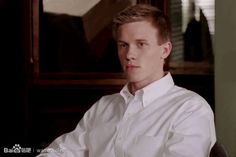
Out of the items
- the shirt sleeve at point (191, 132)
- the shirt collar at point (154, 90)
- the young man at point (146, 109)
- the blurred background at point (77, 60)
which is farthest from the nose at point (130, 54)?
the blurred background at point (77, 60)

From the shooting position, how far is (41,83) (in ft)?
5.75

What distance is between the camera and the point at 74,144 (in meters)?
1.36

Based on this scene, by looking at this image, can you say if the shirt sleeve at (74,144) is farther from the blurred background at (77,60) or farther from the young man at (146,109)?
the blurred background at (77,60)

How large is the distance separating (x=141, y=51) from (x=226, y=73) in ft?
1.98

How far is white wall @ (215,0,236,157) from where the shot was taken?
1655 mm

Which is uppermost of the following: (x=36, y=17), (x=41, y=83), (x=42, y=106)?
(x=36, y=17)

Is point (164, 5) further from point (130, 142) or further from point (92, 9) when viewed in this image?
point (130, 142)

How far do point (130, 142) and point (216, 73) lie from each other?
0.72 metres

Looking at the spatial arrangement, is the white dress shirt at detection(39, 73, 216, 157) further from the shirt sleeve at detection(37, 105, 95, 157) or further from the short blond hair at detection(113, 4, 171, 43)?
the short blond hair at detection(113, 4, 171, 43)

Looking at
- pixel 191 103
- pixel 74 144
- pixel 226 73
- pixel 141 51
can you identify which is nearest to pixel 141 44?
pixel 141 51

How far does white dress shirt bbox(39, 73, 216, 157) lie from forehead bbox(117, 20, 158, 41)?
15 cm

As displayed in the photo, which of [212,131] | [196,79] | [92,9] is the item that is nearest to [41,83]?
[92,9]

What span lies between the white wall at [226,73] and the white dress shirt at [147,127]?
49 centimetres

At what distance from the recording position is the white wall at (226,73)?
1655mm
